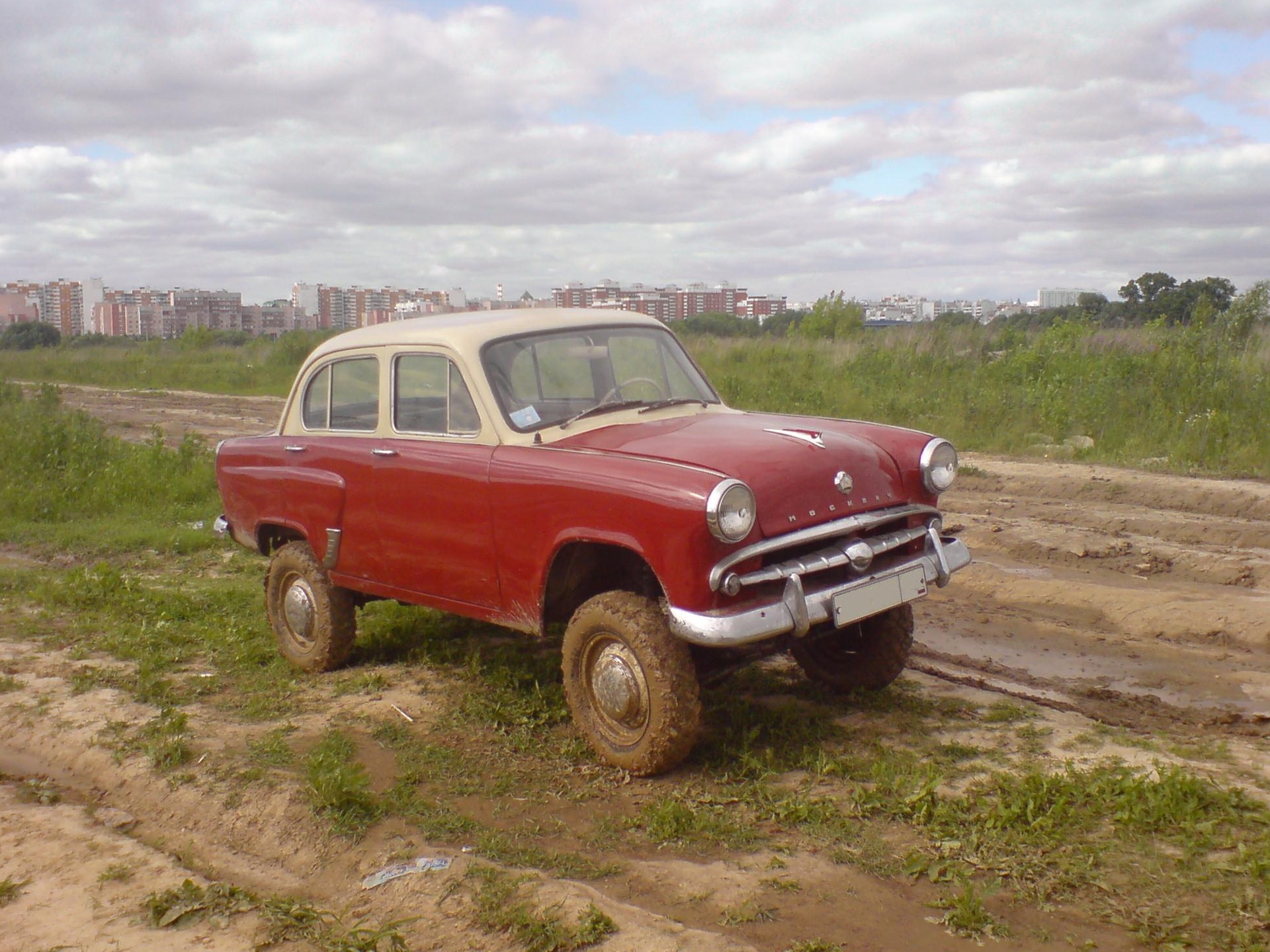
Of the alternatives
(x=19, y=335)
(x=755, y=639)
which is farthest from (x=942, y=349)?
(x=19, y=335)

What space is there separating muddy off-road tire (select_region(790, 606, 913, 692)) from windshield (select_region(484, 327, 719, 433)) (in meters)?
1.33

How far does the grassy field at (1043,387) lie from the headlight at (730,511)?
8.25 m

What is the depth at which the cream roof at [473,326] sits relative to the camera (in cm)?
505

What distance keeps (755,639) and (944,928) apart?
3.75ft

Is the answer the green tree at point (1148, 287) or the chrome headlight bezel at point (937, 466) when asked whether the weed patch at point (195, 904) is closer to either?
the chrome headlight bezel at point (937, 466)

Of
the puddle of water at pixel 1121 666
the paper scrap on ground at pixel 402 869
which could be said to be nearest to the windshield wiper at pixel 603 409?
the paper scrap on ground at pixel 402 869

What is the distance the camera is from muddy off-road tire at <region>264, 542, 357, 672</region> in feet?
18.9

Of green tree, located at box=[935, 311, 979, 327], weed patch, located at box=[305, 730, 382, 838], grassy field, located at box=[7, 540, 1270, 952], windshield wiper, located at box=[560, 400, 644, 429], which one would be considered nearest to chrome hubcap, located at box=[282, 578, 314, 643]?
grassy field, located at box=[7, 540, 1270, 952]

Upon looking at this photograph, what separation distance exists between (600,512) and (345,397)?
2.07 metres

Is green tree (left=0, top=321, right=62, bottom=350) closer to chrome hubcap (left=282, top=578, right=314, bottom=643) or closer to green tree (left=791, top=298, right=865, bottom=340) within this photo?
green tree (left=791, top=298, right=865, bottom=340)

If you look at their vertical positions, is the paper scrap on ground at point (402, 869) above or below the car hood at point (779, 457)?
below

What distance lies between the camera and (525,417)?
4805 millimetres

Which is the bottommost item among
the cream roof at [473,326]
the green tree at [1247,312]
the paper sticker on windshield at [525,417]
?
the paper sticker on windshield at [525,417]

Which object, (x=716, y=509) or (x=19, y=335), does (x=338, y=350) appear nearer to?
(x=716, y=509)
